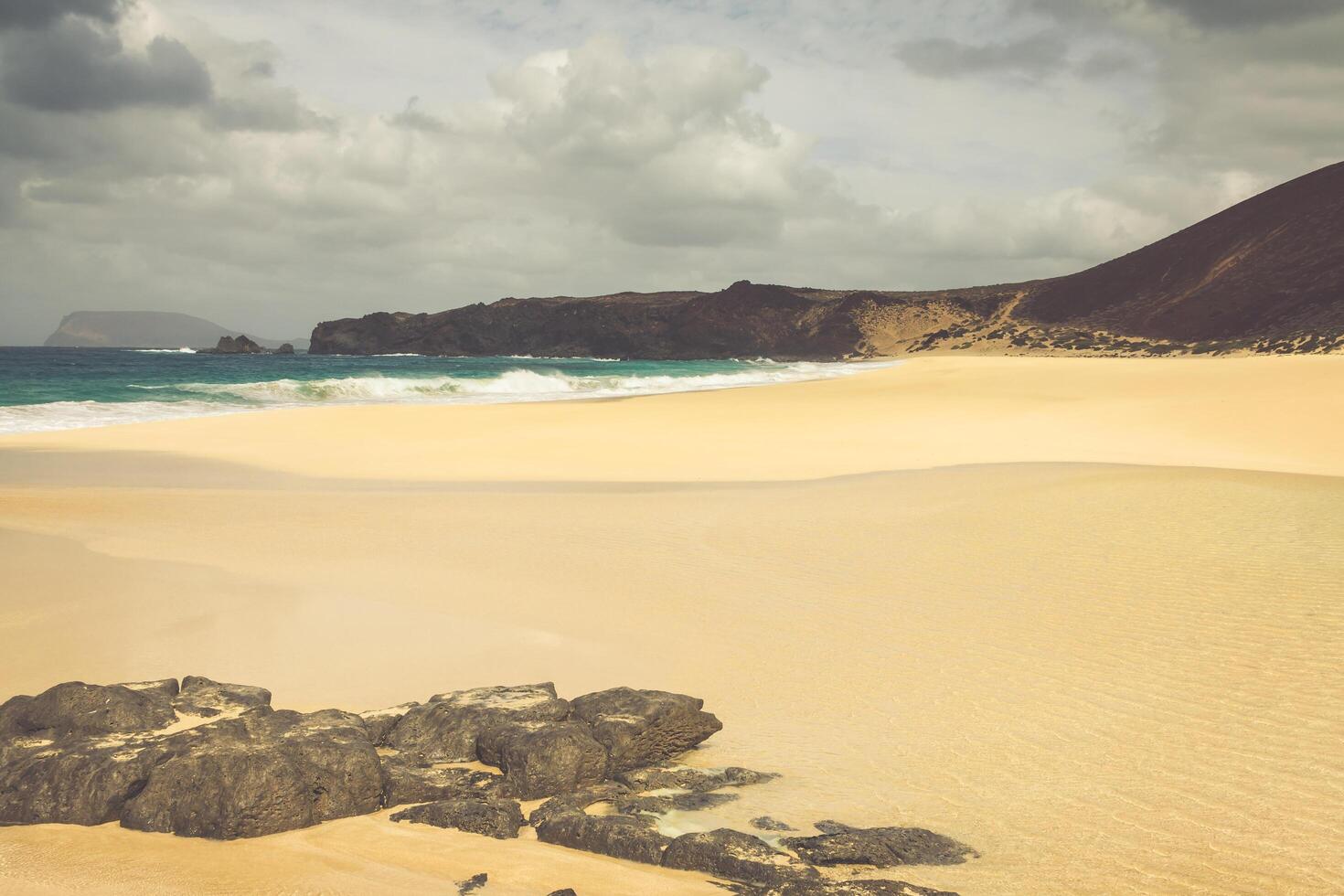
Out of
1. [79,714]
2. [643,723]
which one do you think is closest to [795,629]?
[643,723]

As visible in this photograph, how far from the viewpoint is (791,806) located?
4355 millimetres

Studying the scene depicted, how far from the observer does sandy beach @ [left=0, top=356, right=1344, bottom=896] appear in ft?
12.6

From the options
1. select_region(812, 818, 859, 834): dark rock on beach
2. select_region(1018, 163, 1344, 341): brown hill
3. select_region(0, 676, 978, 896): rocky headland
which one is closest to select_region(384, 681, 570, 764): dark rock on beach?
select_region(0, 676, 978, 896): rocky headland

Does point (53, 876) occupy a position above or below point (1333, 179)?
below

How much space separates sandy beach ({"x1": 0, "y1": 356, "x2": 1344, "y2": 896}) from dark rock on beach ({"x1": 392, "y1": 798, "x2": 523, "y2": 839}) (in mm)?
92

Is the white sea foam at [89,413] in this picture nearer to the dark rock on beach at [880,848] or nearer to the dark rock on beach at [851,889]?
the dark rock on beach at [880,848]

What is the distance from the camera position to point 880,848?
12.7ft

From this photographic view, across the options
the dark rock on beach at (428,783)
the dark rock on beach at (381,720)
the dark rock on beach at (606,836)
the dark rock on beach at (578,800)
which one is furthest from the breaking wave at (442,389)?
the dark rock on beach at (606,836)

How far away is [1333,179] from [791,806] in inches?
3652

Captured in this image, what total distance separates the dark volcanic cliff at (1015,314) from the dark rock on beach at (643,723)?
53.8 meters

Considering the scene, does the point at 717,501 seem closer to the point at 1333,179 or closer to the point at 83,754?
the point at 83,754

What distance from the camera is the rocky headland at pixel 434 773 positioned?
3.85 metres

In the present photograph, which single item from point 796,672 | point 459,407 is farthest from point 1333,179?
point 796,672

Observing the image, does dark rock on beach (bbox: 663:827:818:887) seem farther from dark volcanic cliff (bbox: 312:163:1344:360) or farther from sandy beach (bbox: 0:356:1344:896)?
dark volcanic cliff (bbox: 312:163:1344:360)
